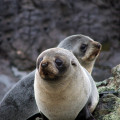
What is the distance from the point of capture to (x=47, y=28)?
680 inches

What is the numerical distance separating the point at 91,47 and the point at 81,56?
31cm

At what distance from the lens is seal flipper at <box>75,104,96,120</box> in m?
5.38

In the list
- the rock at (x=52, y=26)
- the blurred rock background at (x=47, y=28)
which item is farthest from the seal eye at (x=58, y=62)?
the rock at (x=52, y=26)


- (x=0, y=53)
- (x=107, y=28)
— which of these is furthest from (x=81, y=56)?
(x=107, y=28)

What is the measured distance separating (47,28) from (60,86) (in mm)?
12407

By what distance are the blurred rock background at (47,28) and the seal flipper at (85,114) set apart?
29.1 feet

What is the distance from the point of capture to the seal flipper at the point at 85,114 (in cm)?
538

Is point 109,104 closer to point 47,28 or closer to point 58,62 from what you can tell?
point 58,62

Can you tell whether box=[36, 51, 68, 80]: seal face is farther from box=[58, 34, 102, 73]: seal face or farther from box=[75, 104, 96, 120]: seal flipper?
box=[58, 34, 102, 73]: seal face

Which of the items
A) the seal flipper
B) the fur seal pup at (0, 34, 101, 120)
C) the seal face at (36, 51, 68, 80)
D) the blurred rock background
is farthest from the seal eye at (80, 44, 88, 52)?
the blurred rock background

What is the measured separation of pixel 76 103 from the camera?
17.1 feet

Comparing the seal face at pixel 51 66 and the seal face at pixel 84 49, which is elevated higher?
the seal face at pixel 51 66

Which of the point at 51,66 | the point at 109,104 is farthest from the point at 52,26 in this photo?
the point at 51,66

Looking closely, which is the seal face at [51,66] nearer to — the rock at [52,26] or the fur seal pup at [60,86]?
the fur seal pup at [60,86]
